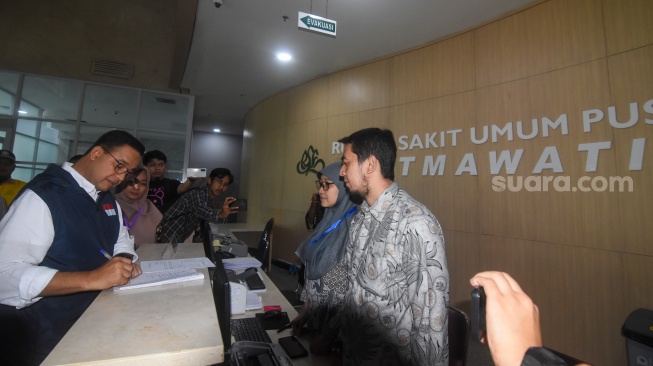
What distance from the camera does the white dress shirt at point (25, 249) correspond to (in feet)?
2.80

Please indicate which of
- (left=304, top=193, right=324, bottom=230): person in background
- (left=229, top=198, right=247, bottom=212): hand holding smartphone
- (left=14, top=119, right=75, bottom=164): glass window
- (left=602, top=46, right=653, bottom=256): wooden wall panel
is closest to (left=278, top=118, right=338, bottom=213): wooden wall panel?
(left=304, top=193, right=324, bottom=230): person in background

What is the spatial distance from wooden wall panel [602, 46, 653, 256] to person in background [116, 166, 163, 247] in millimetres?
3611

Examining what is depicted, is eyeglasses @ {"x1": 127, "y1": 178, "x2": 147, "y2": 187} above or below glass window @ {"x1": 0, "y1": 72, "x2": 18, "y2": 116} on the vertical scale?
below

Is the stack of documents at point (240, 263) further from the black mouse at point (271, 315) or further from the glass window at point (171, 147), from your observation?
the glass window at point (171, 147)

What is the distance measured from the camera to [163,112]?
5.58m

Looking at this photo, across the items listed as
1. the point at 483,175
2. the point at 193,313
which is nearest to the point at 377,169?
the point at 193,313

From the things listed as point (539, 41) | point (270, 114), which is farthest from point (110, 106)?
point (539, 41)

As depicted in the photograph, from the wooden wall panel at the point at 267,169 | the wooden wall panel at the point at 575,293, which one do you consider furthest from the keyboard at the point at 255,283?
the wooden wall panel at the point at 267,169

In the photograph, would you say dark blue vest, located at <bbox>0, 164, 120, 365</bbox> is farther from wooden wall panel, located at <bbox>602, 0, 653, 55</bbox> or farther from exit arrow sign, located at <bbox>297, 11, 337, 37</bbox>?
wooden wall panel, located at <bbox>602, 0, 653, 55</bbox>

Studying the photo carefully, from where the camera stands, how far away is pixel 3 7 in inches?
187

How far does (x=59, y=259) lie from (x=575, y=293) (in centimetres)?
328

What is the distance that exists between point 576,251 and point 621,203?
0.48 m

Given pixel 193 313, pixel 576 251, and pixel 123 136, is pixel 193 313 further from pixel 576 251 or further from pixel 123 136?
pixel 576 251

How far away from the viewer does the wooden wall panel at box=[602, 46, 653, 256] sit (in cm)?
201
